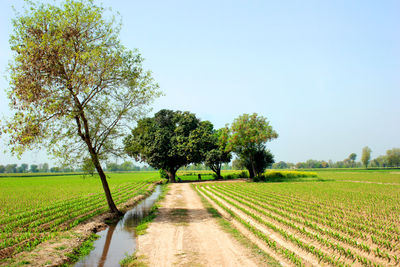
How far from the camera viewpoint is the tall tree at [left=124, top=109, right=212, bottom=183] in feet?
189

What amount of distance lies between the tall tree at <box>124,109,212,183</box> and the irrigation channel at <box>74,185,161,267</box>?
38.2 metres

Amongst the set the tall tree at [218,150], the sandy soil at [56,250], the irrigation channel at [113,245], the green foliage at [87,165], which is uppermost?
the tall tree at [218,150]

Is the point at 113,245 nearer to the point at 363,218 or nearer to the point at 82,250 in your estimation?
the point at 82,250

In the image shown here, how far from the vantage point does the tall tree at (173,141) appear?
2267 inches

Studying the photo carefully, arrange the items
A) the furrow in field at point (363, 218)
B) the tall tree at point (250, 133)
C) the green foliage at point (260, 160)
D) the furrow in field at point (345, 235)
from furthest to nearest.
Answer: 1. the green foliage at point (260, 160)
2. the tall tree at point (250, 133)
3. the furrow in field at point (363, 218)
4. the furrow in field at point (345, 235)

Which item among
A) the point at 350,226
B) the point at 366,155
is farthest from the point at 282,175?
the point at 366,155

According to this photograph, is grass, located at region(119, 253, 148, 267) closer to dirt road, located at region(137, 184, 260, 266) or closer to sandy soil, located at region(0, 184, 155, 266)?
dirt road, located at region(137, 184, 260, 266)

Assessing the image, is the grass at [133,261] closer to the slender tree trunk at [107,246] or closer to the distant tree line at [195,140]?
the slender tree trunk at [107,246]

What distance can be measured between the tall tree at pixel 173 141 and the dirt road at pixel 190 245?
39752mm

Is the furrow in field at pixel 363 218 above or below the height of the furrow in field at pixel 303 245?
below

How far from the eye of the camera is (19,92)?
15.2 meters

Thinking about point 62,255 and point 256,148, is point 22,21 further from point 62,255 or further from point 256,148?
point 256,148

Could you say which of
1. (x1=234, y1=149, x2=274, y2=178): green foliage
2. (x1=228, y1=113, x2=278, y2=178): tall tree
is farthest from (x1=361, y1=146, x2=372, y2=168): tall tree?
(x1=228, y1=113, x2=278, y2=178): tall tree

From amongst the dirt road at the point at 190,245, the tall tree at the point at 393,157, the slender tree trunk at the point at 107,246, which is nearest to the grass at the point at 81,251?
the slender tree trunk at the point at 107,246
